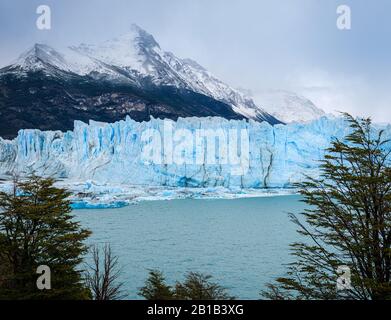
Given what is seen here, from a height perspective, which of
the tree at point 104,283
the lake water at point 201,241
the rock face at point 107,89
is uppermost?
the rock face at point 107,89

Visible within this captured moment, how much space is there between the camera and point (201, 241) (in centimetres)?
1628

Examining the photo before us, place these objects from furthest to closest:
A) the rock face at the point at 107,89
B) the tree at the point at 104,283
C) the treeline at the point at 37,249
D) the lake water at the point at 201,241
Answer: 1. the rock face at the point at 107,89
2. the lake water at the point at 201,241
3. the tree at the point at 104,283
4. the treeline at the point at 37,249

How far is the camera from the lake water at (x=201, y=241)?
11188 millimetres

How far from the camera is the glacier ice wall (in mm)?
31141

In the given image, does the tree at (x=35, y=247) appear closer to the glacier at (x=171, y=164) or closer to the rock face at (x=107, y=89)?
the rock face at (x=107, y=89)

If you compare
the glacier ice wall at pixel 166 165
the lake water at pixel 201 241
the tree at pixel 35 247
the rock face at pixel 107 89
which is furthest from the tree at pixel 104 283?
the glacier ice wall at pixel 166 165

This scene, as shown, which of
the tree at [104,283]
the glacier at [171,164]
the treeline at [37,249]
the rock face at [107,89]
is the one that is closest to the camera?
the treeline at [37,249]

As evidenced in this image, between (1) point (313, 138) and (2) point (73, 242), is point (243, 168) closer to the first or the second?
(1) point (313, 138)

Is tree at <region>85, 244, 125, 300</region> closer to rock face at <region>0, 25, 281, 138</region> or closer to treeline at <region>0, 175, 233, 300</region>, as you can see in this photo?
treeline at <region>0, 175, 233, 300</region>

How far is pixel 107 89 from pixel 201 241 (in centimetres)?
1955

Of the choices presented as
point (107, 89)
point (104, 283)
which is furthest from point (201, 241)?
point (107, 89)

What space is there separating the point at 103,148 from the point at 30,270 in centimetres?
2843

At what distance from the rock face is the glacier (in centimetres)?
265
